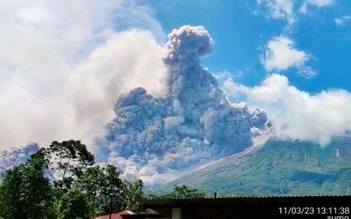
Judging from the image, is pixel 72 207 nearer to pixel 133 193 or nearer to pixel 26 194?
pixel 26 194

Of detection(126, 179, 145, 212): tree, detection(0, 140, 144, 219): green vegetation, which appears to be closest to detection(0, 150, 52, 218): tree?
detection(0, 140, 144, 219): green vegetation

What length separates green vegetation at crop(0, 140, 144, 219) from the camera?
5925cm

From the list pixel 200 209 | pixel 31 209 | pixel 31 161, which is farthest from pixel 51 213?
pixel 200 209

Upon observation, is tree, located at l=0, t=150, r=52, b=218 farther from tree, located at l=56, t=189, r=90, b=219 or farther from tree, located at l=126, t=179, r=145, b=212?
tree, located at l=126, t=179, r=145, b=212

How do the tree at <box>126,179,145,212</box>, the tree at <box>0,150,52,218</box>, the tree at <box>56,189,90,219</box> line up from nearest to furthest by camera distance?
1. the tree at <box>56,189,90,219</box>
2. the tree at <box>0,150,52,218</box>
3. the tree at <box>126,179,145,212</box>

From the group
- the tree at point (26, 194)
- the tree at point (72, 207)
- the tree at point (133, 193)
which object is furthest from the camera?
the tree at point (133, 193)

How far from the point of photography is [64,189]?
7388cm

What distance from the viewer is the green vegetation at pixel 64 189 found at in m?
59.2

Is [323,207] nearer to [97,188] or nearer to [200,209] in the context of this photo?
[200,209]

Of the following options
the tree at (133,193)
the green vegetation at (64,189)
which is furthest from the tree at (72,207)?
A: the tree at (133,193)

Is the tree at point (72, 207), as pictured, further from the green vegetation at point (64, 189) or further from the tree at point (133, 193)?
the tree at point (133, 193)

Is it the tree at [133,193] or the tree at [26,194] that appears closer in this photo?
the tree at [26,194]

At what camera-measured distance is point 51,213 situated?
60906mm

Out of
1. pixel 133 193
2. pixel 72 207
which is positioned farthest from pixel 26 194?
pixel 133 193
